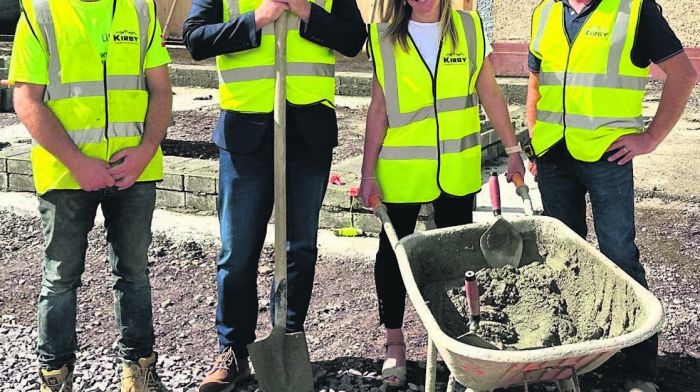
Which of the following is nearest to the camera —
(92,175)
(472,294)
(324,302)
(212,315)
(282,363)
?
(472,294)

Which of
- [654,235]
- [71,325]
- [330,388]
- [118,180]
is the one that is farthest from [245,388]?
[654,235]

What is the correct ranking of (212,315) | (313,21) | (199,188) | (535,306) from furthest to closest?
(199,188), (212,315), (313,21), (535,306)

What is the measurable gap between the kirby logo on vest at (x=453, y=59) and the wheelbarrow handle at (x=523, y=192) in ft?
1.72

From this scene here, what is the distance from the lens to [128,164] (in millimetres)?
3150

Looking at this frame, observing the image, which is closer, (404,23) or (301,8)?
(301,8)

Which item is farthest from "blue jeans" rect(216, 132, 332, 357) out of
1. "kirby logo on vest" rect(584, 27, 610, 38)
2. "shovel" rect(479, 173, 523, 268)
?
"kirby logo on vest" rect(584, 27, 610, 38)

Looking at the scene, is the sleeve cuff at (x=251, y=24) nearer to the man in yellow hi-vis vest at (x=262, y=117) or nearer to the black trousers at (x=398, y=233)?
the man in yellow hi-vis vest at (x=262, y=117)

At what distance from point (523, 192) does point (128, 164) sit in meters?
1.57

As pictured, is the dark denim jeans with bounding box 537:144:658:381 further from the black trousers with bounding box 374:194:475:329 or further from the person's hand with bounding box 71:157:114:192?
the person's hand with bounding box 71:157:114:192

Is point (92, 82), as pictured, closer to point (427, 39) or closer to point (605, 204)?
point (427, 39)

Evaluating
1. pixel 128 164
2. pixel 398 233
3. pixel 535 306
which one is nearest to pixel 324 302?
pixel 398 233

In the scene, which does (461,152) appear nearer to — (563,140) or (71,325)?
(563,140)

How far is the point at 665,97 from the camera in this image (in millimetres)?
3299

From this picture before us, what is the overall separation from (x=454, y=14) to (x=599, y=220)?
1.06m
